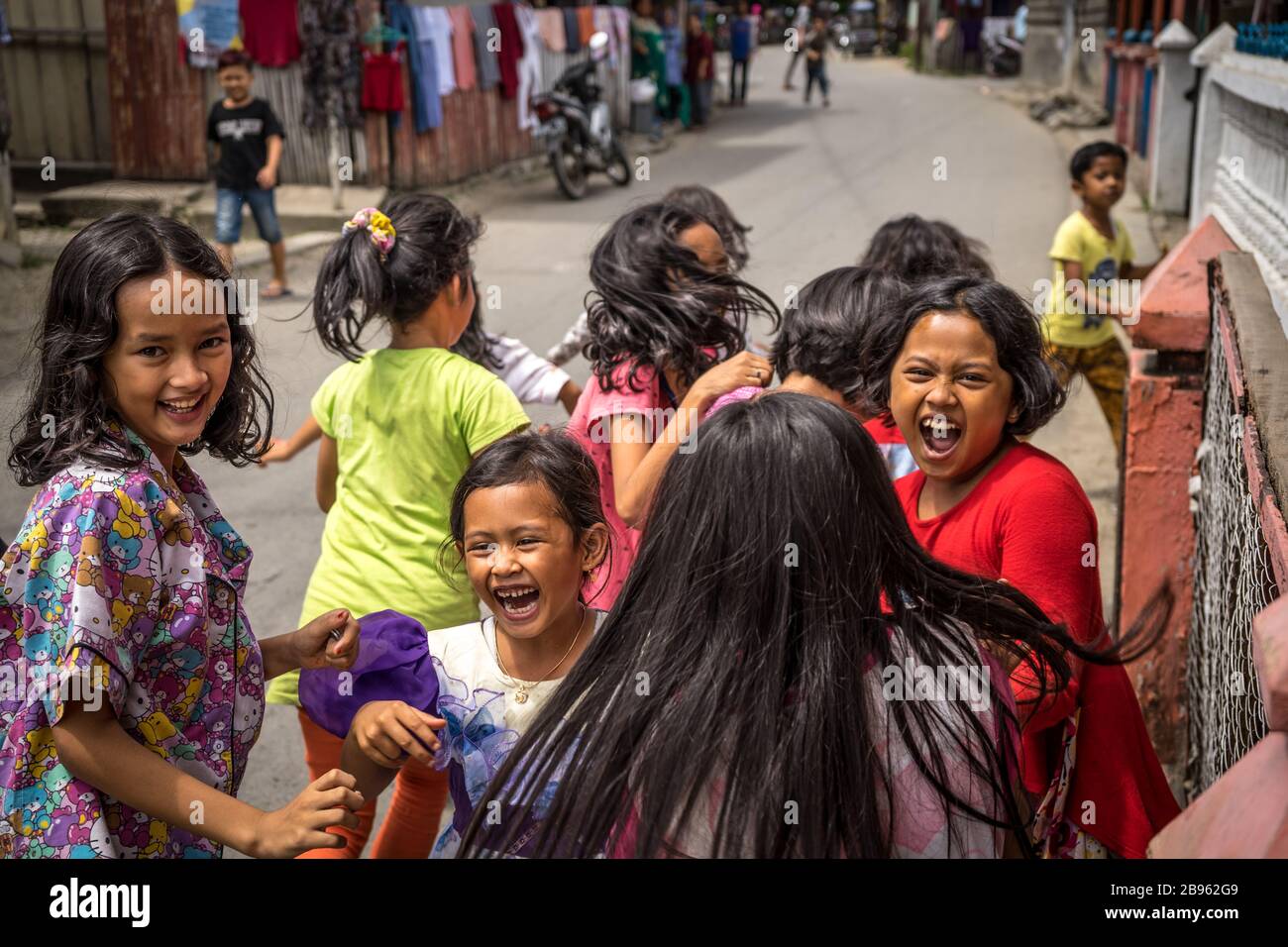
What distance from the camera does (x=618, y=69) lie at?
19.3 metres

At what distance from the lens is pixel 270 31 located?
11461 mm

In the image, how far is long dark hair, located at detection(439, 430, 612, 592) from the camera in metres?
2.32

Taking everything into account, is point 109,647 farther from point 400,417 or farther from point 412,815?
point 400,417

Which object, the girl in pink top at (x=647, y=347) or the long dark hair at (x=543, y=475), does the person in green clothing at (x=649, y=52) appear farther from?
the long dark hair at (x=543, y=475)

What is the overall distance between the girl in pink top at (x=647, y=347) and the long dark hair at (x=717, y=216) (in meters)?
0.20

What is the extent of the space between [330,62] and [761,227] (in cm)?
414

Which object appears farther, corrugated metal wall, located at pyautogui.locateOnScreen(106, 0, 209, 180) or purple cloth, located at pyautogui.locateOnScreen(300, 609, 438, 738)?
corrugated metal wall, located at pyautogui.locateOnScreen(106, 0, 209, 180)

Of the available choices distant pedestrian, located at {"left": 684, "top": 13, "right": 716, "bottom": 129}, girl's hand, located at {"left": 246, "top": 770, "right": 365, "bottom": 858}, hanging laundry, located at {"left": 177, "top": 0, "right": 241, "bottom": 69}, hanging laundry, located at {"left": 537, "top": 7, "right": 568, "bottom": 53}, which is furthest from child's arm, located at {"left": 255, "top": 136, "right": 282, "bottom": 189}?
distant pedestrian, located at {"left": 684, "top": 13, "right": 716, "bottom": 129}

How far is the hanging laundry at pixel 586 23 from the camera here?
55.6 feet

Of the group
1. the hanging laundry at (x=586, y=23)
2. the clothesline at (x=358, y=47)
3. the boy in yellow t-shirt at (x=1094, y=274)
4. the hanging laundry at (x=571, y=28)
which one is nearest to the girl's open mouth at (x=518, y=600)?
the boy in yellow t-shirt at (x=1094, y=274)

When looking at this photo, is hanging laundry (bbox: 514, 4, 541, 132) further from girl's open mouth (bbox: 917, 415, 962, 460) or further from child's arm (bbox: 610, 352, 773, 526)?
girl's open mouth (bbox: 917, 415, 962, 460)

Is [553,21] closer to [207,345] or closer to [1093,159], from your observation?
[1093,159]

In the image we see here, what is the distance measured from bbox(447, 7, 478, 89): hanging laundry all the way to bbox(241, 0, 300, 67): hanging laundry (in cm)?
206
